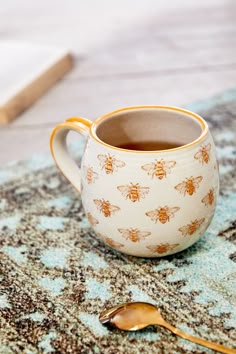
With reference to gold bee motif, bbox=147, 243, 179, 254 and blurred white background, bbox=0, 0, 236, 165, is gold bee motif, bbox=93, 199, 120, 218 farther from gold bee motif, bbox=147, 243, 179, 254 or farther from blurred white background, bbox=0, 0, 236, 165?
blurred white background, bbox=0, 0, 236, 165

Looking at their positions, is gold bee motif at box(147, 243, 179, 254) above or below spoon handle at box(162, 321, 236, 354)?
above

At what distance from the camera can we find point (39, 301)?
0.54 metres

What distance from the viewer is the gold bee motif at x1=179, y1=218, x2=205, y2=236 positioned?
540mm

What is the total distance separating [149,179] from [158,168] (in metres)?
0.01

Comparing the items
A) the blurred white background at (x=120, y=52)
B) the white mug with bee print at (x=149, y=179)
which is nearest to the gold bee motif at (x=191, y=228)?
the white mug with bee print at (x=149, y=179)

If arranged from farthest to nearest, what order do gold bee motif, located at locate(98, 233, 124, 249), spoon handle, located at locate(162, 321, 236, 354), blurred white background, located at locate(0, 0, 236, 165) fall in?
blurred white background, located at locate(0, 0, 236, 165) → gold bee motif, located at locate(98, 233, 124, 249) → spoon handle, located at locate(162, 321, 236, 354)

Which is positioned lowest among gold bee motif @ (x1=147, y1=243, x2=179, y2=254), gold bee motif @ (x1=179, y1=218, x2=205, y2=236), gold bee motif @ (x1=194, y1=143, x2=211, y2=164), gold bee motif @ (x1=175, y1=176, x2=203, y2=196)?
gold bee motif @ (x1=147, y1=243, x2=179, y2=254)

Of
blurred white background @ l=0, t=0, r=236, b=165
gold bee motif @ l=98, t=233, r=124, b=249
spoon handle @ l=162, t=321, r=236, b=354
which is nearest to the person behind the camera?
spoon handle @ l=162, t=321, r=236, b=354

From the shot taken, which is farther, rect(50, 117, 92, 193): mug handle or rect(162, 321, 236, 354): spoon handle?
rect(50, 117, 92, 193): mug handle

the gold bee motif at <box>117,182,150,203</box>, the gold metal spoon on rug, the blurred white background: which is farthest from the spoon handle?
the blurred white background

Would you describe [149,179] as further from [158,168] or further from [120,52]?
[120,52]

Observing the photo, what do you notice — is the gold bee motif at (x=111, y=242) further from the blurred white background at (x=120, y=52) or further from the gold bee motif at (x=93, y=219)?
the blurred white background at (x=120, y=52)

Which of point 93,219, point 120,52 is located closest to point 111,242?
point 93,219

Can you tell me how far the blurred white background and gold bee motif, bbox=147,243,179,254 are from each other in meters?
0.32
